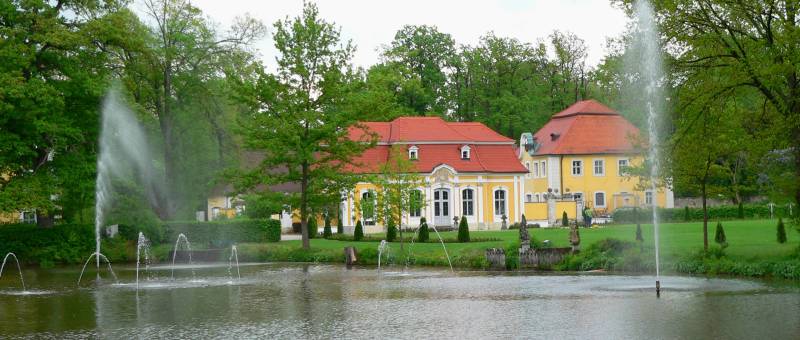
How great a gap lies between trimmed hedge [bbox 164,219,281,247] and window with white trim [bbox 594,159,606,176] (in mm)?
25191

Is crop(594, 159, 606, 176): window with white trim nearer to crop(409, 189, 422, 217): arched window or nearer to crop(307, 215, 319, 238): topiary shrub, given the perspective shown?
crop(307, 215, 319, 238): topiary shrub

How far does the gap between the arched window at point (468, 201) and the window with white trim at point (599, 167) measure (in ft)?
34.8

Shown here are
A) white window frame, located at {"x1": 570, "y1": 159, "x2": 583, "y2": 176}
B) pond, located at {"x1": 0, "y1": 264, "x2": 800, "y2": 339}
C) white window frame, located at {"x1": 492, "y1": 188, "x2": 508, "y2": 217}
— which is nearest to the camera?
pond, located at {"x1": 0, "y1": 264, "x2": 800, "y2": 339}

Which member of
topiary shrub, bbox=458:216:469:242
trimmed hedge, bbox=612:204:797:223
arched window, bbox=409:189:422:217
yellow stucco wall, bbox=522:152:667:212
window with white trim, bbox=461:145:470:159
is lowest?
topiary shrub, bbox=458:216:469:242

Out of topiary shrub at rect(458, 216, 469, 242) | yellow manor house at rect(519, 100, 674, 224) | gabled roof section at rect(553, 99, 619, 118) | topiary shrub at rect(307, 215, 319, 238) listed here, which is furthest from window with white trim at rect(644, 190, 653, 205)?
topiary shrub at rect(458, 216, 469, 242)

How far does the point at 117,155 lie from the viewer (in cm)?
3938

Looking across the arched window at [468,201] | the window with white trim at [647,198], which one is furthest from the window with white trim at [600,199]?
the arched window at [468,201]

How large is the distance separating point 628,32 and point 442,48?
158 ft

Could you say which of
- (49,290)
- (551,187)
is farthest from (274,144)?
(551,187)

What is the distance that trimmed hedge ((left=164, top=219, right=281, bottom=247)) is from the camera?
41750 millimetres

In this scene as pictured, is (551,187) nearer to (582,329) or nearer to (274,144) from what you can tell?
(274,144)

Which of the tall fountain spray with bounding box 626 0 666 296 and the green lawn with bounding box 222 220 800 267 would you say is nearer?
the tall fountain spray with bounding box 626 0 666 296

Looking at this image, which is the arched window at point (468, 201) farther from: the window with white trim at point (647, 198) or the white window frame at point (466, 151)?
the window with white trim at point (647, 198)

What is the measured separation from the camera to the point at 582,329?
1446cm
